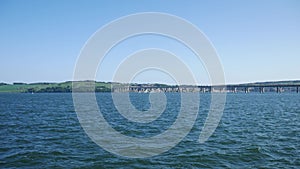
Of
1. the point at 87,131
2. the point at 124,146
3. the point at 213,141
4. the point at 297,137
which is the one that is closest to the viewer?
the point at 124,146

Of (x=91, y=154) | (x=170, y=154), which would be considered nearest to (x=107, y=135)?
(x=91, y=154)

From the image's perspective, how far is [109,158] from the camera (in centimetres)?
1834

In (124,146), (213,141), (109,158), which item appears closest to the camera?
(109,158)

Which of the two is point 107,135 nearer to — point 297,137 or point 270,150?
point 270,150

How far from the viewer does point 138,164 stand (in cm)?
1723

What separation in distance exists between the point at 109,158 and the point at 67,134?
10.6 metres

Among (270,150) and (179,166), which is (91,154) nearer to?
(179,166)

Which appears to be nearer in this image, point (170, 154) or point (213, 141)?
point (170, 154)

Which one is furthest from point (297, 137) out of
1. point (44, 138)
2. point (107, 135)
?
point (44, 138)

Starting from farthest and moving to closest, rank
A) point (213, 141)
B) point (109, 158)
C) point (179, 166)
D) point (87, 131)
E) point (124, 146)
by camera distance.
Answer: point (87, 131)
point (213, 141)
point (124, 146)
point (109, 158)
point (179, 166)

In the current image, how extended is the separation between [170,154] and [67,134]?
12.7 m

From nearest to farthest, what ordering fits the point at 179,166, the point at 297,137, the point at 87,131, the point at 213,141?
the point at 179,166
the point at 213,141
the point at 297,137
the point at 87,131

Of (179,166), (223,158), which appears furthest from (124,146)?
(223,158)

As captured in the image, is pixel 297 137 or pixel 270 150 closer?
pixel 270 150
